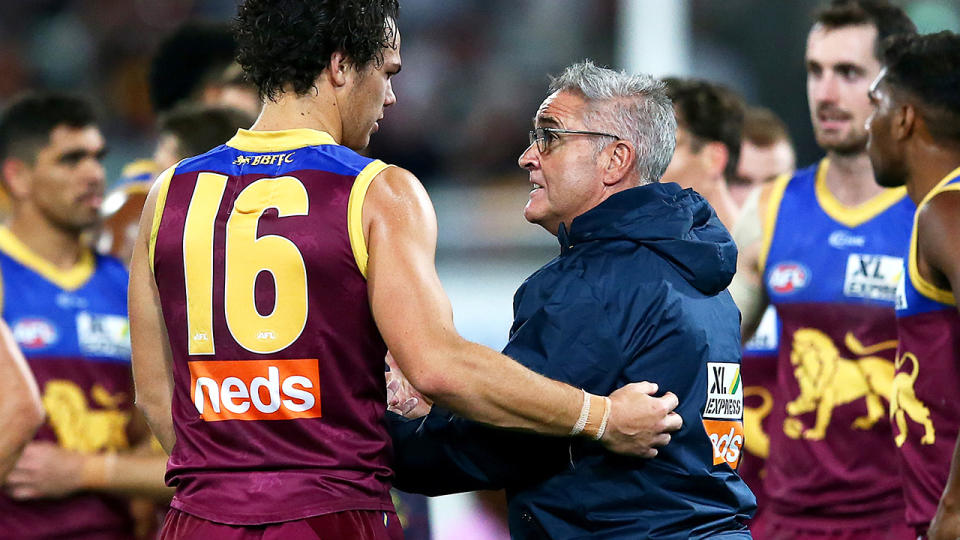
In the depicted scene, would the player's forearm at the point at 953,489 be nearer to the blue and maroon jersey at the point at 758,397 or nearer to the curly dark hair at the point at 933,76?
the curly dark hair at the point at 933,76

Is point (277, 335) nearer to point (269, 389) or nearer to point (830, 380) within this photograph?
point (269, 389)

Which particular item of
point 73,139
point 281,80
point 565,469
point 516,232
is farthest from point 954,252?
point 516,232

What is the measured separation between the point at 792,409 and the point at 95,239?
11.5ft

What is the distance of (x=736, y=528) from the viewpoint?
3.71 meters

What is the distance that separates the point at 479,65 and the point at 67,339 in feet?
30.0

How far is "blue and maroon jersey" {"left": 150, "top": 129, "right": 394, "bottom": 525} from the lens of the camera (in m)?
3.34

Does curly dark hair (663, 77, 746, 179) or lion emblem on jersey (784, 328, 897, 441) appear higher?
curly dark hair (663, 77, 746, 179)

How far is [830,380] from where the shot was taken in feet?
18.2

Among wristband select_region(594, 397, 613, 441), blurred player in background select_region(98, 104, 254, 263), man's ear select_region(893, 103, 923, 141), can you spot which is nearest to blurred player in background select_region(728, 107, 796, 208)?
blurred player in background select_region(98, 104, 254, 263)

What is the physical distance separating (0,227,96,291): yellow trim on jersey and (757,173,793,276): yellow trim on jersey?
9.97ft

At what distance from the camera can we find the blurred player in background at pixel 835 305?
5.47 meters

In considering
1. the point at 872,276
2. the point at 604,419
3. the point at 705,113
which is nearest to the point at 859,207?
the point at 872,276

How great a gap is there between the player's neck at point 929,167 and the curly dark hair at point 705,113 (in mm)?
1552

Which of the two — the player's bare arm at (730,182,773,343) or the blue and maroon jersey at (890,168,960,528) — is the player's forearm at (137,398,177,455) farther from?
the player's bare arm at (730,182,773,343)
